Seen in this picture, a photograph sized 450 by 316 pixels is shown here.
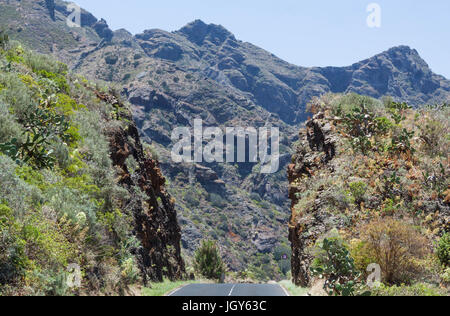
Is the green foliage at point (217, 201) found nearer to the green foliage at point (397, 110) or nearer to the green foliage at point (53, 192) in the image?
the green foliage at point (397, 110)

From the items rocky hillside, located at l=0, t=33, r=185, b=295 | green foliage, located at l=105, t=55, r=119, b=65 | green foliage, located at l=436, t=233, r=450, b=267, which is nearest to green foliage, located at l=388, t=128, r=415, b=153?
green foliage, located at l=436, t=233, r=450, b=267

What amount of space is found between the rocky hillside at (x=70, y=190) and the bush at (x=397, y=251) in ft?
29.2

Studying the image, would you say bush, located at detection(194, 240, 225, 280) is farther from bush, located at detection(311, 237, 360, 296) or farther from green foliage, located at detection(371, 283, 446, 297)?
green foliage, located at detection(371, 283, 446, 297)

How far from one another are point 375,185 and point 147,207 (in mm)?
12469

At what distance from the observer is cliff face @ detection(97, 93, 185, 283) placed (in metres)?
21.0

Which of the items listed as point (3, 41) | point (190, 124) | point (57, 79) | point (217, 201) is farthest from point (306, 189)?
point (190, 124)

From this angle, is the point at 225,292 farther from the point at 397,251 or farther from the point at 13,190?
the point at 13,190

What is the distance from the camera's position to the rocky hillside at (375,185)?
544 inches

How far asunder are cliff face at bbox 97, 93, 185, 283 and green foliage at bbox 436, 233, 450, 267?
1209 centimetres

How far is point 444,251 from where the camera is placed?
1414cm

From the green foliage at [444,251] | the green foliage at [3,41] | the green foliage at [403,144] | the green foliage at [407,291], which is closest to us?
the green foliage at [407,291]

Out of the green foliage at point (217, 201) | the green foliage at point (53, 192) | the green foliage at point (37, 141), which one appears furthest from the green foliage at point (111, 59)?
the green foliage at point (37, 141)
